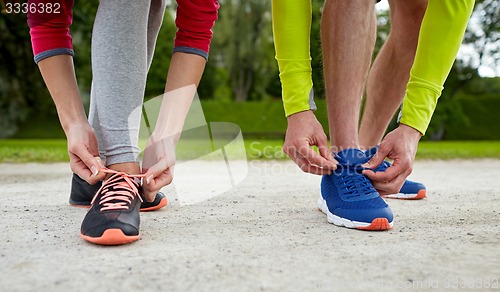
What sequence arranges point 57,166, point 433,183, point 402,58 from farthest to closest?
1. point 57,166
2. point 433,183
3. point 402,58

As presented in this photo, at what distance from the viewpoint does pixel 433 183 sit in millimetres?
2594

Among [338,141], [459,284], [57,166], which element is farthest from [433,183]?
[57,166]

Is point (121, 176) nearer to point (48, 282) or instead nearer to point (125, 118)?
point (125, 118)

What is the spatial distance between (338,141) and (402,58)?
0.66m

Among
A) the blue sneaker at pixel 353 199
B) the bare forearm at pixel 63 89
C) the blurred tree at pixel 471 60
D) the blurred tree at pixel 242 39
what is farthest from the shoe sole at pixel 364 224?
the blurred tree at pixel 242 39

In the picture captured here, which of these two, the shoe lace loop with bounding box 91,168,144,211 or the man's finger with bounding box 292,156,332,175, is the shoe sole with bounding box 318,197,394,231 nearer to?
the man's finger with bounding box 292,156,332,175

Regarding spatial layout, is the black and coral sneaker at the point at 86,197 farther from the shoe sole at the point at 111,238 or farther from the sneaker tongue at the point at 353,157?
the sneaker tongue at the point at 353,157

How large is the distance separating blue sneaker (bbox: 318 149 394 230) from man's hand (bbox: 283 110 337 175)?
0.20 ft

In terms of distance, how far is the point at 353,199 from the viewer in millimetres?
1435

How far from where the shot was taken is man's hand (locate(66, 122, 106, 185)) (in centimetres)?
131

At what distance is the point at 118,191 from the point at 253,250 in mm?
410

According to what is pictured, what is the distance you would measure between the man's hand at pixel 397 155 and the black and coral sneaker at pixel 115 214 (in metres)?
0.68

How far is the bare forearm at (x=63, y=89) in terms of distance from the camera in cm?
142

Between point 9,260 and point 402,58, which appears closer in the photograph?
point 9,260
